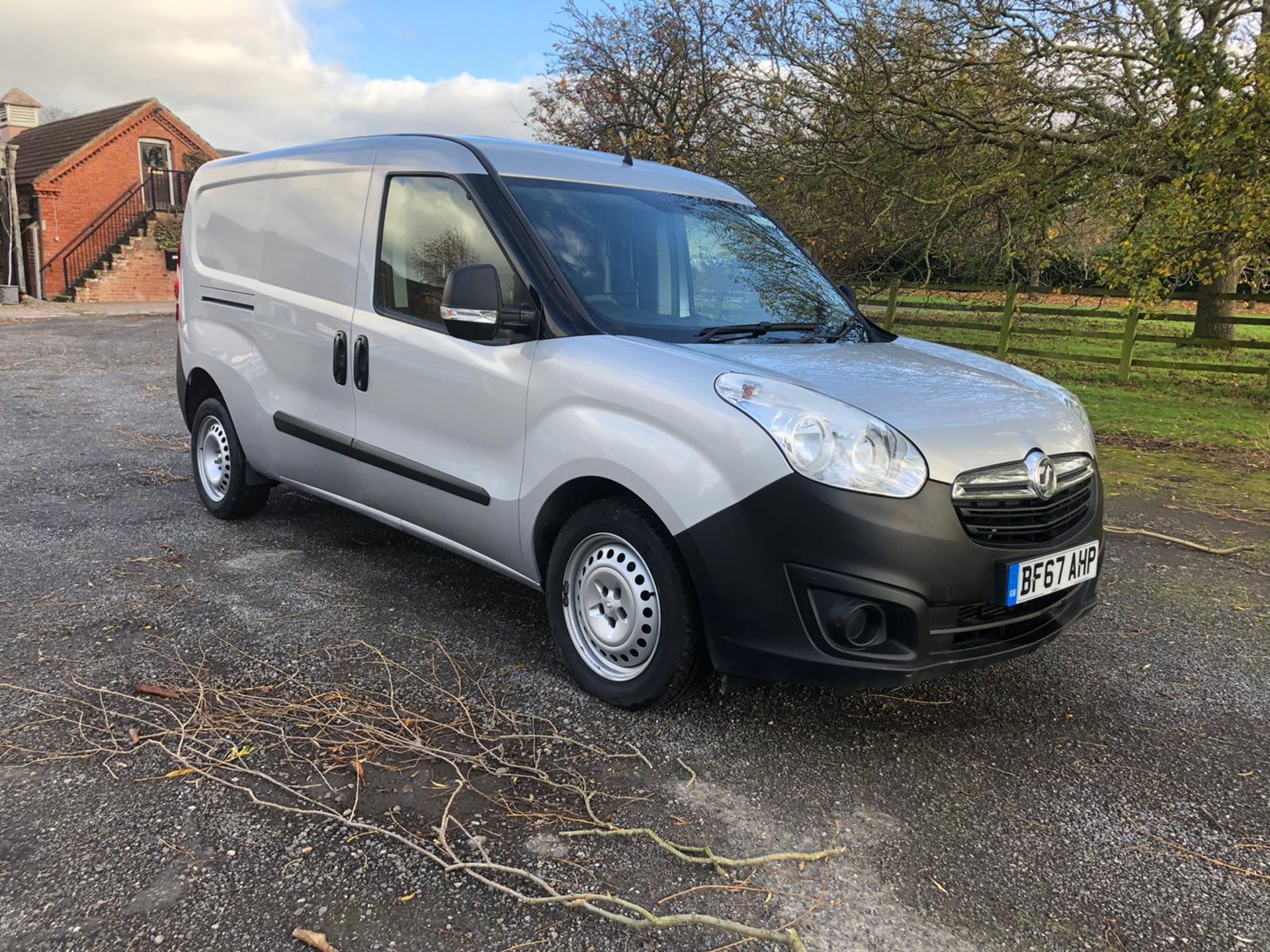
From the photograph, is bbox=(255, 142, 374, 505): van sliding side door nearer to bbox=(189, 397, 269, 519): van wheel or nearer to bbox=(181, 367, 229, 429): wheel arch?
bbox=(189, 397, 269, 519): van wheel

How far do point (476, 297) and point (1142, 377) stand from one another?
13302 millimetres

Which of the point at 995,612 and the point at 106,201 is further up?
the point at 106,201

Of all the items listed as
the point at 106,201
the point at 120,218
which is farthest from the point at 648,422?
the point at 106,201

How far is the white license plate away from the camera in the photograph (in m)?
2.88

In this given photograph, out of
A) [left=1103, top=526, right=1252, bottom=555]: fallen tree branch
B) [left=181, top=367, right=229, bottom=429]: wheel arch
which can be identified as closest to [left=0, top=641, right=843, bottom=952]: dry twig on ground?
[left=181, top=367, right=229, bottom=429]: wheel arch

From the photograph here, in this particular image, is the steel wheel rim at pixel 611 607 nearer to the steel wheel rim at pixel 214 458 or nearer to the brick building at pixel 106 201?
the steel wheel rim at pixel 214 458

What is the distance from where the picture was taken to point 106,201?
29.4 m

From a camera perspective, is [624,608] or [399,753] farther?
[624,608]

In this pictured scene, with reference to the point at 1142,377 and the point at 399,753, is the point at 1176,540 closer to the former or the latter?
the point at 399,753

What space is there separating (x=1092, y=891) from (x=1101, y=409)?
33.4ft

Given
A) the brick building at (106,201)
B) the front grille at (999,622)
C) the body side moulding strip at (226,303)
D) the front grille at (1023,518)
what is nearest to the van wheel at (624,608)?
the front grille at (999,622)

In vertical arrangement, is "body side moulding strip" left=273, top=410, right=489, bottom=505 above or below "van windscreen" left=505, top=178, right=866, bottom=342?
below

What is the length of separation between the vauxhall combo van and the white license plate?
0.04 feet

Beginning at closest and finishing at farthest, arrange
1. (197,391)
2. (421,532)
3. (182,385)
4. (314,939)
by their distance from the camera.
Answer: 1. (314,939)
2. (421,532)
3. (197,391)
4. (182,385)
